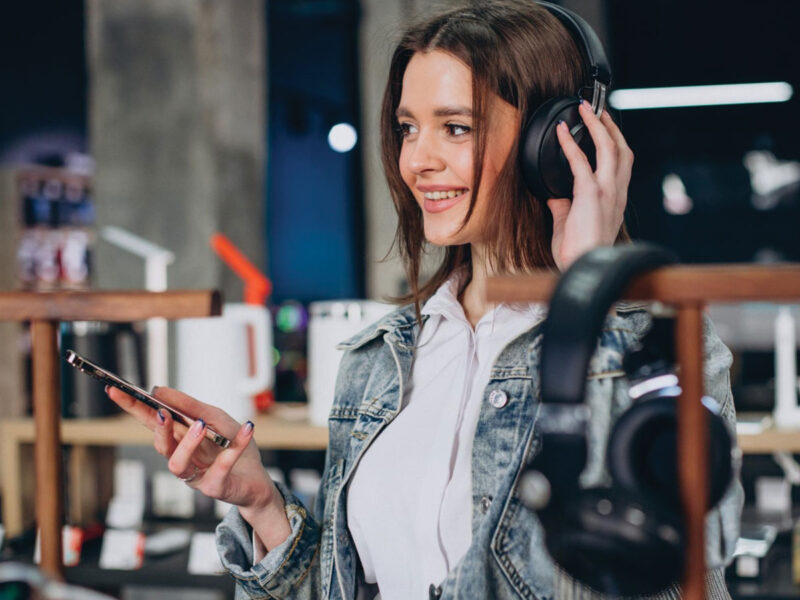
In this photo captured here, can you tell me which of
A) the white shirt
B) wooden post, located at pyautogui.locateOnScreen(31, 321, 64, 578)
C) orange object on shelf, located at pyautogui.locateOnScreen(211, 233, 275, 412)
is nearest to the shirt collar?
the white shirt

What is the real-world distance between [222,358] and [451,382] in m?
0.89

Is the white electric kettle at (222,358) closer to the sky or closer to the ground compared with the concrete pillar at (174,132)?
closer to the ground

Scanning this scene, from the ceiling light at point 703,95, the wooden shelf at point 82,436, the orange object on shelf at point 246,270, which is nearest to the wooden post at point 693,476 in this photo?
the wooden shelf at point 82,436

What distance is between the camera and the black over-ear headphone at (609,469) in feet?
1.52

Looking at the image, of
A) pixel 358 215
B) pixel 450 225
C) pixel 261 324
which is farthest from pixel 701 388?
pixel 358 215

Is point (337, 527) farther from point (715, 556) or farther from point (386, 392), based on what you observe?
point (715, 556)

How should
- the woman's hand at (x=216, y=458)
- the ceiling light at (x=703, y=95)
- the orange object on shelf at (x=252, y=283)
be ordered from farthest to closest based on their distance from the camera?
the ceiling light at (x=703, y=95) < the orange object on shelf at (x=252, y=283) < the woman's hand at (x=216, y=458)

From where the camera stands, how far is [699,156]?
18.8 ft

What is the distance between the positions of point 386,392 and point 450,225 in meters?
0.24

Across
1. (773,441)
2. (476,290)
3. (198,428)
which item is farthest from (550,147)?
(773,441)

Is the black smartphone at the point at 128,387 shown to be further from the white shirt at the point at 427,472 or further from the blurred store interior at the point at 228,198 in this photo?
the blurred store interior at the point at 228,198

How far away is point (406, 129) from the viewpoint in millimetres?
1329

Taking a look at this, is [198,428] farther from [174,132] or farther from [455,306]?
[174,132]

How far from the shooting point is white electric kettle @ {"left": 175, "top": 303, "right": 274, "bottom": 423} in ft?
6.35
